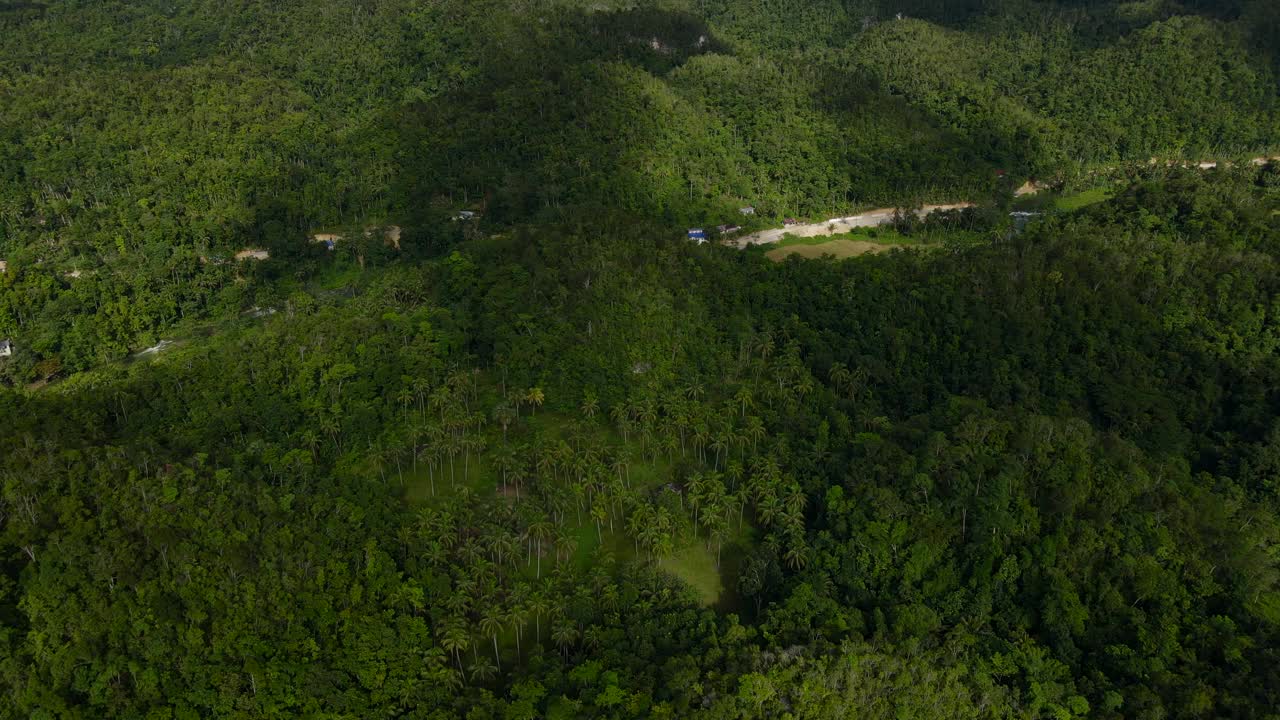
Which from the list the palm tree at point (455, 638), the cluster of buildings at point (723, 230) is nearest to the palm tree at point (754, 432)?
the palm tree at point (455, 638)

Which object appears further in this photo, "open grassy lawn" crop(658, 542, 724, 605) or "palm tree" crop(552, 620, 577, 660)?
"open grassy lawn" crop(658, 542, 724, 605)

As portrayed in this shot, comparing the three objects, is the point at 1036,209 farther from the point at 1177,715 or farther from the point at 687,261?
the point at 1177,715

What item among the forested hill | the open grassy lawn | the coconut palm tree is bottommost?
the open grassy lawn

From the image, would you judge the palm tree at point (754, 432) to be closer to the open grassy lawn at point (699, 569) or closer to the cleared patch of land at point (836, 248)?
the open grassy lawn at point (699, 569)

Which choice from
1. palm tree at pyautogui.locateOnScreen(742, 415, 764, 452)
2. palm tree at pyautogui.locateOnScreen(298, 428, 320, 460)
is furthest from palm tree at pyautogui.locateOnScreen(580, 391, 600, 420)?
palm tree at pyautogui.locateOnScreen(298, 428, 320, 460)

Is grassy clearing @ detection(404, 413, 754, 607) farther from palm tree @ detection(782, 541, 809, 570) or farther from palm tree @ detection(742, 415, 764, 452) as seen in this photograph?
palm tree @ detection(742, 415, 764, 452)

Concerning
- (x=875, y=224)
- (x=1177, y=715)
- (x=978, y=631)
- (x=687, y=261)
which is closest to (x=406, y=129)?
(x=687, y=261)

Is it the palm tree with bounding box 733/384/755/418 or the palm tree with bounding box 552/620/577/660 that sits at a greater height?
the palm tree with bounding box 733/384/755/418
